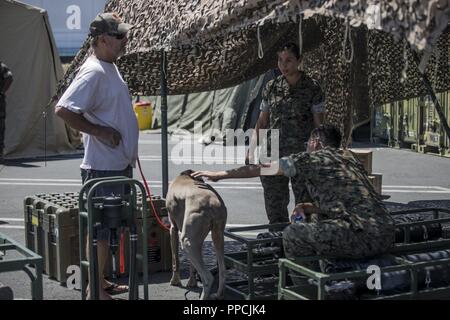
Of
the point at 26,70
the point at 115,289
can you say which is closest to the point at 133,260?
the point at 115,289

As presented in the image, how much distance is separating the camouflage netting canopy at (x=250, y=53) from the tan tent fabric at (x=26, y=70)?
7970 mm

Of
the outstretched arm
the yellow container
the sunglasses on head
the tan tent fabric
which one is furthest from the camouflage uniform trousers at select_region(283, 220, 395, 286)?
the yellow container

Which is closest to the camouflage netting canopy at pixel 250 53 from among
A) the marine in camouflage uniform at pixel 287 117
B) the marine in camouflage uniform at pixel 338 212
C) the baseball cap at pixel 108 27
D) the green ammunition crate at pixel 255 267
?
the marine in camouflage uniform at pixel 287 117

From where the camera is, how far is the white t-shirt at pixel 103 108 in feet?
17.1

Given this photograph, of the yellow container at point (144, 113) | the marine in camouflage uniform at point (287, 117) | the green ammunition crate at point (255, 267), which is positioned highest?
the yellow container at point (144, 113)

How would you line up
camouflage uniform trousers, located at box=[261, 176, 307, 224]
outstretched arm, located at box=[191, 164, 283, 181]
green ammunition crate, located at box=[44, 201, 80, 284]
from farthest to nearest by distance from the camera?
camouflage uniform trousers, located at box=[261, 176, 307, 224], green ammunition crate, located at box=[44, 201, 80, 284], outstretched arm, located at box=[191, 164, 283, 181]

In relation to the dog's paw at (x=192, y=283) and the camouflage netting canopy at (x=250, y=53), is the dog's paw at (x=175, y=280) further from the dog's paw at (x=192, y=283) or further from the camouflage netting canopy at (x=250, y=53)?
the camouflage netting canopy at (x=250, y=53)

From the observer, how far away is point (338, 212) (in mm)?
4797

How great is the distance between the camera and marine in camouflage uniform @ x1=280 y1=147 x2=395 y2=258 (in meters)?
4.71

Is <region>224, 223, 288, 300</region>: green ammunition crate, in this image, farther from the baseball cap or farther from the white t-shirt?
the baseball cap

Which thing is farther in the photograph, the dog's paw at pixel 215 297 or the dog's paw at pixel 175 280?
the dog's paw at pixel 175 280

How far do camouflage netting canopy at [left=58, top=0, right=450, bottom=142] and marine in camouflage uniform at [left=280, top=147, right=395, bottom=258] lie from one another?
103 centimetres

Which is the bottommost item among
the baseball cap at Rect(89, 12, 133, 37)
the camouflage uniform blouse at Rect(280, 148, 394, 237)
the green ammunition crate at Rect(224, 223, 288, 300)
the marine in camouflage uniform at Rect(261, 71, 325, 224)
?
the green ammunition crate at Rect(224, 223, 288, 300)
